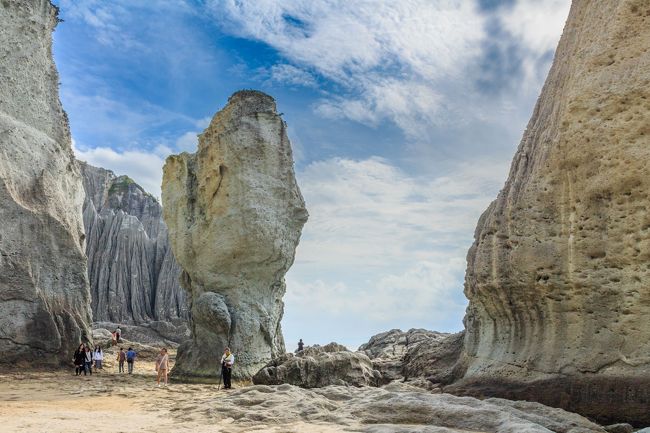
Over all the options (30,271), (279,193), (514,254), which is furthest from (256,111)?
(514,254)

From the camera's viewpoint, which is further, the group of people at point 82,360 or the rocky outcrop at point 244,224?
the rocky outcrop at point 244,224

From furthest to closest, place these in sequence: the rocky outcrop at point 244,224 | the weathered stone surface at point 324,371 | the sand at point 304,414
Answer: the rocky outcrop at point 244,224 → the weathered stone surface at point 324,371 → the sand at point 304,414

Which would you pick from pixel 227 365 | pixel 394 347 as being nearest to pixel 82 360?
pixel 227 365

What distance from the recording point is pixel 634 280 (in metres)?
7.70

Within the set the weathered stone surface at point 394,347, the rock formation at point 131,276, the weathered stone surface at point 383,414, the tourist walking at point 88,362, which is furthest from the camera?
the rock formation at point 131,276

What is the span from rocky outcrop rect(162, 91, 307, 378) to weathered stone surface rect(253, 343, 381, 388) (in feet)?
12.3

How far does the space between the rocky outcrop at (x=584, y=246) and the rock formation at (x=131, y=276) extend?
90.6 feet

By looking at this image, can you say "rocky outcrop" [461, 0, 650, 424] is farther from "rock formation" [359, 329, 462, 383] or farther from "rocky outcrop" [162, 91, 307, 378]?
"rocky outcrop" [162, 91, 307, 378]

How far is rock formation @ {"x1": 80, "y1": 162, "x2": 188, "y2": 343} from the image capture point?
1441 inches

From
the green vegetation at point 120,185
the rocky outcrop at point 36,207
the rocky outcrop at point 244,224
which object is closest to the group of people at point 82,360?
the rocky outcrop at point 36,207

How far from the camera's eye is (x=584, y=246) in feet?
26.5

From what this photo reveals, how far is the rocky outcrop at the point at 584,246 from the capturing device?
7.65m

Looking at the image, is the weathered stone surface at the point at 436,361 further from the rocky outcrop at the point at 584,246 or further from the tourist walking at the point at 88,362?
the tourist walking at the point at 88,362

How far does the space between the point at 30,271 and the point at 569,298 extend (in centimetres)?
1426
